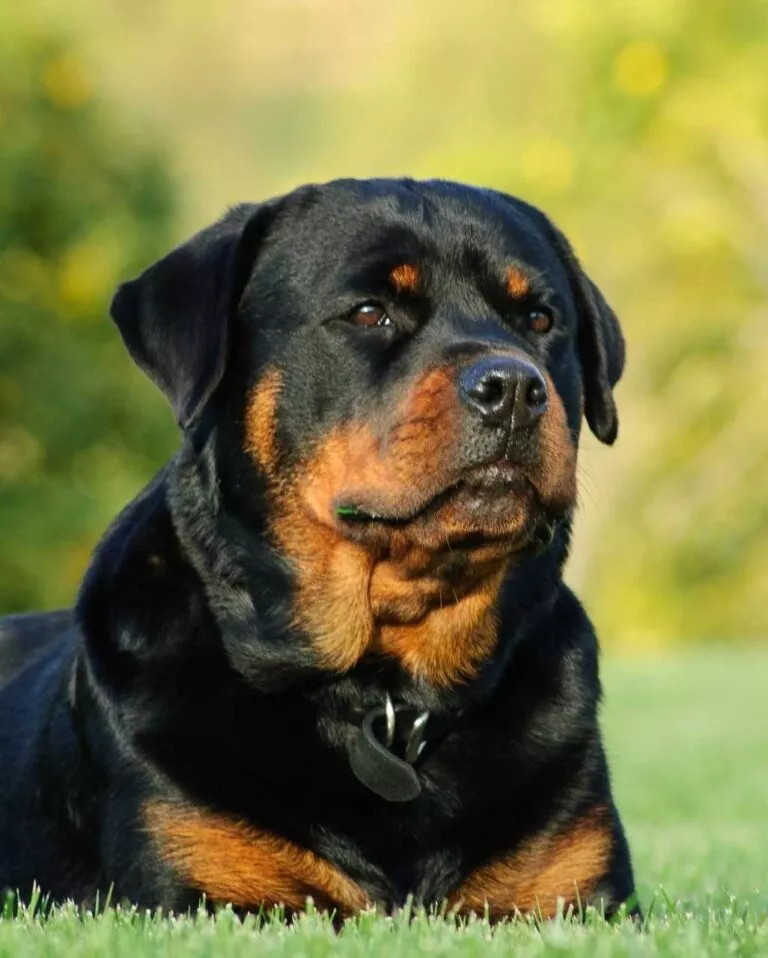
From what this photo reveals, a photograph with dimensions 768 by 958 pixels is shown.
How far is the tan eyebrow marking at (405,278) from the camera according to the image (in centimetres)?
412

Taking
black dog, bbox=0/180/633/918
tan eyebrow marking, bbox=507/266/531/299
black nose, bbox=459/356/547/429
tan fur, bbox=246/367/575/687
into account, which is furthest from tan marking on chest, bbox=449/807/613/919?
tan eyebrow marking, bbox=507/266/531/299

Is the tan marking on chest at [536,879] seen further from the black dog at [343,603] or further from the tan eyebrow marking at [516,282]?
the tan eyebrow marking at [516,282]

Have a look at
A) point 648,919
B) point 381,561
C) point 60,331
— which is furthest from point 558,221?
point 648,919

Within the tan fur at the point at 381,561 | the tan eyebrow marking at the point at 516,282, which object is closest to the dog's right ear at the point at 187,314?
the tan fur at the point at 381,561

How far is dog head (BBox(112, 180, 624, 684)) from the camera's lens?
3.79m

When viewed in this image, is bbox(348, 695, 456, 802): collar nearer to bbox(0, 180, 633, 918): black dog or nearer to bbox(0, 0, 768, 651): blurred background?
bbox(0, 180, 633, 918): black dog

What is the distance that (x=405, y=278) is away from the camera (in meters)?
4.12

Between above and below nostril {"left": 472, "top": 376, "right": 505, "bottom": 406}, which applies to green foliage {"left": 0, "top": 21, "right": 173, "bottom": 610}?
below

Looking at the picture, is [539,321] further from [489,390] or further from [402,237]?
[489,390]

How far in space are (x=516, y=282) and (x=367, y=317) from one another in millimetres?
406

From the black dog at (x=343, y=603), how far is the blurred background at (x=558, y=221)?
1576 cm

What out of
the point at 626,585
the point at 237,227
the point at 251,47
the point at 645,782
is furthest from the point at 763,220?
the point at 251,47

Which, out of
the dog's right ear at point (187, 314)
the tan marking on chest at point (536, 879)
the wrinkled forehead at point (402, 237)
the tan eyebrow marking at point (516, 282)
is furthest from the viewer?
the tan eyebrow marking at point (516, 282)

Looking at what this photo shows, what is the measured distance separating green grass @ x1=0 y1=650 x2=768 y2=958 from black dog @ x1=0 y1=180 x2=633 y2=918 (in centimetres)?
31
